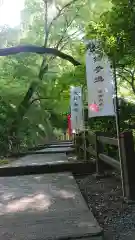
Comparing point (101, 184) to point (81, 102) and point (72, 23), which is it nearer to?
point (81, 102)

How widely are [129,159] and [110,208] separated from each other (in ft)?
2.27

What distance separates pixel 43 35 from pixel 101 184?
36.4ft

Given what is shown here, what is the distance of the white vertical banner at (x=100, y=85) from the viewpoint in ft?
15.5

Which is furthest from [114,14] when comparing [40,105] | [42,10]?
[40,105]

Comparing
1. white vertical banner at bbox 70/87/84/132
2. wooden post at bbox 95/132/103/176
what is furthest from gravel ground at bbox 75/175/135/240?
white vertical banner at bbox 70/87/84/132

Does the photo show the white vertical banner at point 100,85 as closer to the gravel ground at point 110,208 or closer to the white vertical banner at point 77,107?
the gravel ground at point 110,208

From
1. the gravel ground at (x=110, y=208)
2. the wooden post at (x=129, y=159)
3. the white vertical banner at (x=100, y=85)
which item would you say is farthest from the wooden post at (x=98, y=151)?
the wooden post at (x=129, y=159)

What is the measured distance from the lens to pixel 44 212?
11.4 ft

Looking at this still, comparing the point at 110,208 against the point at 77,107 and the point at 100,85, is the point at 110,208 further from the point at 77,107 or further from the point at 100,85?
the point at 77,107

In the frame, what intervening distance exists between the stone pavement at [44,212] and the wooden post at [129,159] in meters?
0.69

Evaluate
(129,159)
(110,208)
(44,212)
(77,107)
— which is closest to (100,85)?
(129,159)

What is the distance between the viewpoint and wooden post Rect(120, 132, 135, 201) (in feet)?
13.5

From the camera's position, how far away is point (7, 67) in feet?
49.8

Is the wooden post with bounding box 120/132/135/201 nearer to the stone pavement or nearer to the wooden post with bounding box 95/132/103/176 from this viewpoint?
the stone pavement
